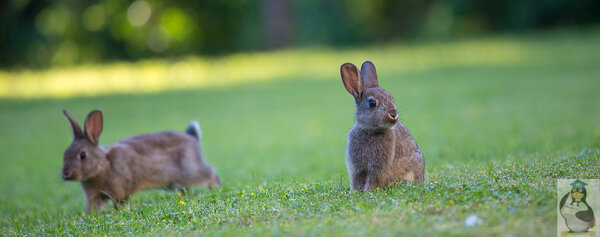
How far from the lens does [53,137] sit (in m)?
20.1

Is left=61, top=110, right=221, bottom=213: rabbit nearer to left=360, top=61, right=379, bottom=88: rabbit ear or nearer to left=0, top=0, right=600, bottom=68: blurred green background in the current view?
left=360, top=61, right=379, bottom=88: rabbit ear

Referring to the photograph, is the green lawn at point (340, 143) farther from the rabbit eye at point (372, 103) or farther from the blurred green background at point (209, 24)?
the blurred green background at point (209, 24)

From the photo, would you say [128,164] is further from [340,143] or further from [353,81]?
[340,143]

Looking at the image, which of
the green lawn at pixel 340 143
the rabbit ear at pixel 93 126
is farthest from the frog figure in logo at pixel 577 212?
the rabbit ear at pixel 93 126

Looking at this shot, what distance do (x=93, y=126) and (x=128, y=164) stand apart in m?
0.81

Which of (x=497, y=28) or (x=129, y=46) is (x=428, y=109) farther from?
(x=129, y=46)

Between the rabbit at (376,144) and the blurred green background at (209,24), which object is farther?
Result: the blurred green background at (209,24)

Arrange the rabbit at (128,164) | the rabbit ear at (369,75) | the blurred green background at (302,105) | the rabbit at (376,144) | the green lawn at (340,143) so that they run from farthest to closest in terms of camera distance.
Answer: the rabbit at (128,164) → the rabbit ear at (369,75) → the rabbit at (376,144) → the blurred green background at (302,105) → the green lawn at (340,143)

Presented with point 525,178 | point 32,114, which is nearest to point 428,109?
point 525,178

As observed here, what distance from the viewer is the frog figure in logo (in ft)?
16.9

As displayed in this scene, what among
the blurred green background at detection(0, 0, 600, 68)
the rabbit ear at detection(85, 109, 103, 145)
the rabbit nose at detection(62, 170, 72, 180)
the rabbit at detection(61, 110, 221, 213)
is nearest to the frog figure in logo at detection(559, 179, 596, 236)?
the rabbit at detection(61, 110, 221, 213)

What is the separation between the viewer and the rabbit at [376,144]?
656cm

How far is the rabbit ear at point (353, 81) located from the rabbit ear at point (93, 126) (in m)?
4.37

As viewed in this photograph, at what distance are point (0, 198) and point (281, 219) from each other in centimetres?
804
